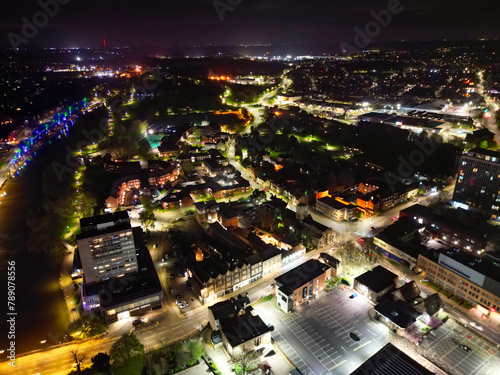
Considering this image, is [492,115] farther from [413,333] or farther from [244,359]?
[244,359]

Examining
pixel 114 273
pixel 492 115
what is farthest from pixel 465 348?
pixel 492 115

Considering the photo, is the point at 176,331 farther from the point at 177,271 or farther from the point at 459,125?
the point at 459,125

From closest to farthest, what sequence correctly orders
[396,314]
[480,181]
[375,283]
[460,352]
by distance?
[460,352]
[396,314]
[375,283]
[480,181]

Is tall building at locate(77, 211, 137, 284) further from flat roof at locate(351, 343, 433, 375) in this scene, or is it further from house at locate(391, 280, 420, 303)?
house at locate(391, 280, 420, 303)

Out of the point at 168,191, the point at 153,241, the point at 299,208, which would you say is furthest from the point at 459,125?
the point at 153,241

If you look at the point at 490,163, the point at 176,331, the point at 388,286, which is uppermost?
the point at 490,163

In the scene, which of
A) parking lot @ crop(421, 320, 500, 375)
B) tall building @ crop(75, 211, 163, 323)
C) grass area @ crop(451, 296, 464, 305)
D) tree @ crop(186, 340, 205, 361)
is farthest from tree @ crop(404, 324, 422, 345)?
tall building @ crop(75, 211, 163, 323)
